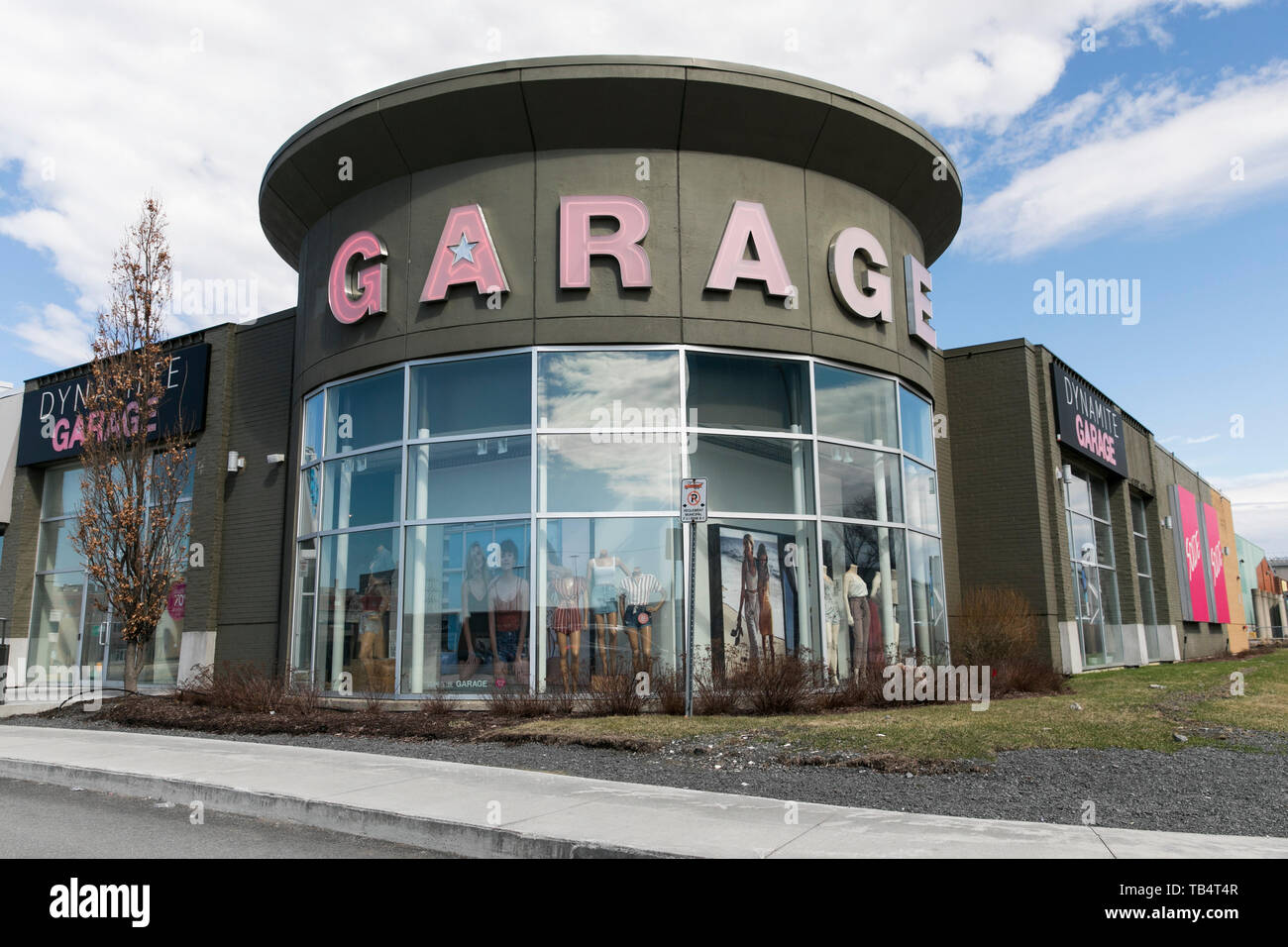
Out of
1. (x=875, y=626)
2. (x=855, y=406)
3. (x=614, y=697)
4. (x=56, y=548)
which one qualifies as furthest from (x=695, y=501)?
(x=56, y=548)

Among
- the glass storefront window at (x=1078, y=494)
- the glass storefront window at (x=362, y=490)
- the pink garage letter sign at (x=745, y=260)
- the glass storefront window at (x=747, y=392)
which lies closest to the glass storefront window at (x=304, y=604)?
the glass storefront window at (x=362, y=490)

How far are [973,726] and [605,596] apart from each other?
5292 mm

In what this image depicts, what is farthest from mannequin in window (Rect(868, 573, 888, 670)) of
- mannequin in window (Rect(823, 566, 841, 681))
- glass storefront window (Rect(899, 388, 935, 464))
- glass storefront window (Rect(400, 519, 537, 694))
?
glass storefront window (Rect(400, 519, 537, 694))

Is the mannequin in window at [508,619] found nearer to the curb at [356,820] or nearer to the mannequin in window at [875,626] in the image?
the mannequin in window at [875,626]

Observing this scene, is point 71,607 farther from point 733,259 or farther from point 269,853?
point 269,853

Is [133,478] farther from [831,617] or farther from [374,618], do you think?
[831,617]

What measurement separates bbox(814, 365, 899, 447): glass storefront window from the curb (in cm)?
1018

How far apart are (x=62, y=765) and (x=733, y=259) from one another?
428 inches

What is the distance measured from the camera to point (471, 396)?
15.2m

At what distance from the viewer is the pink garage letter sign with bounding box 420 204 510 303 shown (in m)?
15.0

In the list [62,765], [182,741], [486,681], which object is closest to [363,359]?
[486,681]

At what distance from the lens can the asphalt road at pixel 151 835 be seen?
6500mm

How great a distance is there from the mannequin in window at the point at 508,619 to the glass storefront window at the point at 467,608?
1 cm
